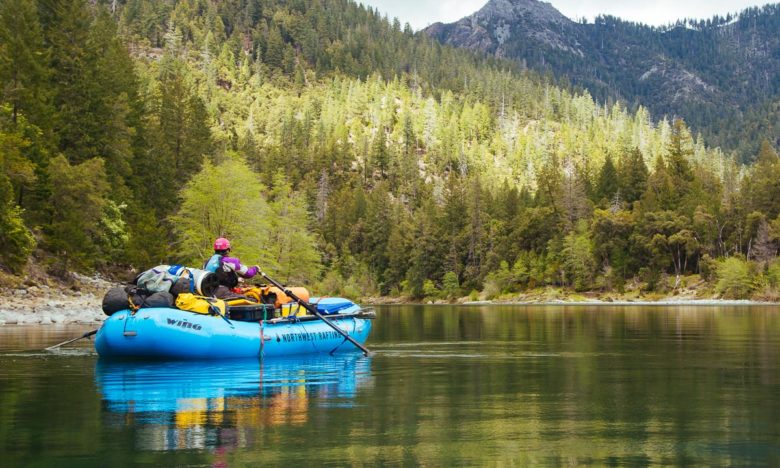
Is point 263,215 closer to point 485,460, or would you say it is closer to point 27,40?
point 27,40

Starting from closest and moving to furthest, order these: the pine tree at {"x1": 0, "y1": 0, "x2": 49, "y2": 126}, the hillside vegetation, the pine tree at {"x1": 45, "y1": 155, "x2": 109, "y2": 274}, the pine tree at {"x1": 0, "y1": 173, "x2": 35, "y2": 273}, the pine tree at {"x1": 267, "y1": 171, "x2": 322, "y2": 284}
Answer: the pine tree at {"x1": 0, "y1": 173, "x2": 35, "y2": 273}
the pine tree at {"x1": 45, "y1": 155, "x2": 109, "y2": 274}
the hillside vegetation
the pine tree at {"x1": 0, "y1": 0, "x2": 49, "y2": 126}
the pine tree at {"x1": 267, "y1": 171, "x2": 322, "y2": 284}

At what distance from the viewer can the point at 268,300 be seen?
23.5 meters

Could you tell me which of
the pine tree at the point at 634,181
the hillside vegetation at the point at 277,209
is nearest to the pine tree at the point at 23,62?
the hillside vegetation at the point at 277,209

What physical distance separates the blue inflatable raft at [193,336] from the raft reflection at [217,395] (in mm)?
306

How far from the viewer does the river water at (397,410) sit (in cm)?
934

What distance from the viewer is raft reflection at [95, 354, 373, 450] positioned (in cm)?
1069

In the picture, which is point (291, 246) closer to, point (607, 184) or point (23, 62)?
point (23, 62)

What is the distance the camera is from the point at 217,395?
1433 cm

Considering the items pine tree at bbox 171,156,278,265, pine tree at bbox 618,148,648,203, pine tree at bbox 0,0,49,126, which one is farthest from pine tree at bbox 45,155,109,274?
pine tree at bbox 618,148,648,203

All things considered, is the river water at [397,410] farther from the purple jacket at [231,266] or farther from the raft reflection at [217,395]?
the purple jacket at [231,266]

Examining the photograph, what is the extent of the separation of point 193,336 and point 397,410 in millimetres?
9019

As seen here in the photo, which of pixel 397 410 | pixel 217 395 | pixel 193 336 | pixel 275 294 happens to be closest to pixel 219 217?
pixel 275 294

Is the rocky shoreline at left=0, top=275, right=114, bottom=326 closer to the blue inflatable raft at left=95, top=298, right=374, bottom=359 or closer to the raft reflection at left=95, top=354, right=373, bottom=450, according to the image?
the blue inflatable raft at left=95, top=298, right=374, bottom=359

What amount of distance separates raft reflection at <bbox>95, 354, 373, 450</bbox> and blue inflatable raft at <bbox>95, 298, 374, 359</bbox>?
31 centimetres
